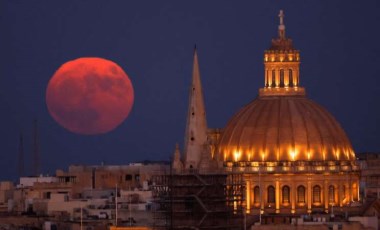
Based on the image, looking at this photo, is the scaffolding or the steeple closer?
the scaffolding

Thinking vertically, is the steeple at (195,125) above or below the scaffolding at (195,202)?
above

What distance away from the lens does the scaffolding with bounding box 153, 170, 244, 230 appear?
6900 inches

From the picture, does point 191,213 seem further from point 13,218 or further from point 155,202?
point 13,218

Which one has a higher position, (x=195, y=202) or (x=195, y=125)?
(x=195, y=125)

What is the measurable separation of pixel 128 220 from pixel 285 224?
12.4 metres

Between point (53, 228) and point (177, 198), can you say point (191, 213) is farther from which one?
point (53, 228)

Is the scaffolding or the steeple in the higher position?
the steeple

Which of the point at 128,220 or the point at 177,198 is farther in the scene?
the point at 128,220

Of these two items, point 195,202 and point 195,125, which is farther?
point 195,125

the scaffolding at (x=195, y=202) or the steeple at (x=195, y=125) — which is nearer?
the scaffolding at (x=195, y=202)

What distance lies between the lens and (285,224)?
183875 millimetres

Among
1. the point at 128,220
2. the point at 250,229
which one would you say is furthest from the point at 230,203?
the point at 128,220

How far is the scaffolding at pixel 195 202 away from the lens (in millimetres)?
175250

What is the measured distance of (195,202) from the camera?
175875mm
